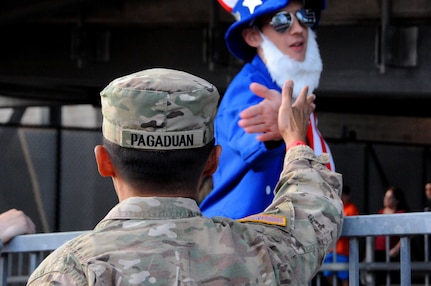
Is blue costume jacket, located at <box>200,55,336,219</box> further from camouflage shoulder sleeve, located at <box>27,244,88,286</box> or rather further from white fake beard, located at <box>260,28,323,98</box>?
camouflage shoulder sleeve, located at <box>27,244,88,286</box>

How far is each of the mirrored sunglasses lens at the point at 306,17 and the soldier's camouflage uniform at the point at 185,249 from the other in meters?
1.74

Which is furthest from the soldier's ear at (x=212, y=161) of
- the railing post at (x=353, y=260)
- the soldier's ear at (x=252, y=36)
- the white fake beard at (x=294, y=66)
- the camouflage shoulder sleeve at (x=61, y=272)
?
the soldier's ear at (x=252, y=36)

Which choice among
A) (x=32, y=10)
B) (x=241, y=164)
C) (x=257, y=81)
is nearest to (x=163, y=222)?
(x=241, y=164)

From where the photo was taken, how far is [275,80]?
12.6ft

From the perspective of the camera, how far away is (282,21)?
380 cm

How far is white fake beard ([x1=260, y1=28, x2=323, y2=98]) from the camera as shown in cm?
381

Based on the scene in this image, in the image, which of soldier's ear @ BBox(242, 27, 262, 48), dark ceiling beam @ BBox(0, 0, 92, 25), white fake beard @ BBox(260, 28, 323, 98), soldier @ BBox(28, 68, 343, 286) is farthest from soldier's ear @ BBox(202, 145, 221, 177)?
dark ceiling beam @ BBox(0, 0, 92, 25)

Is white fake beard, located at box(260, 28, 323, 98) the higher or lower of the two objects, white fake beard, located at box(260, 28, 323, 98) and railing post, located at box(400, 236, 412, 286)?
the higher

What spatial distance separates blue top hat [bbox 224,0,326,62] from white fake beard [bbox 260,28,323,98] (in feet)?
0.34

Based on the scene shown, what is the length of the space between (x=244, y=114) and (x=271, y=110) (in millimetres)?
127

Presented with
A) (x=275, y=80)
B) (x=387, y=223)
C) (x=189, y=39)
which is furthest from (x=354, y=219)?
(x=189, y=39)

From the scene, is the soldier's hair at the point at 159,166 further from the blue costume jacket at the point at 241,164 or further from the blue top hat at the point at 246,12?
the blue top hat at the point at 246,12

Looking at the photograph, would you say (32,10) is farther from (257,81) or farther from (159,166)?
(159,166)

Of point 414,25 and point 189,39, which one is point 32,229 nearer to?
point 414,25
